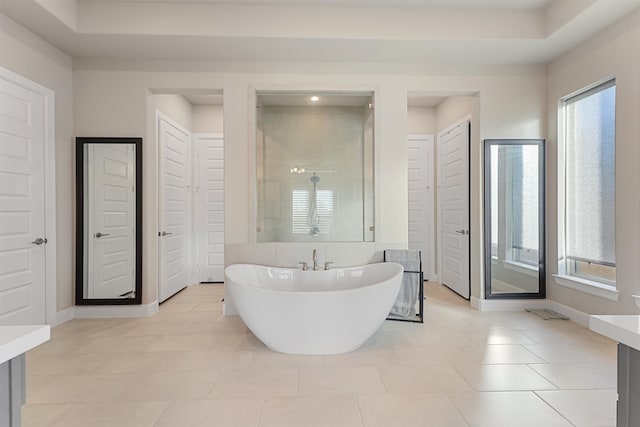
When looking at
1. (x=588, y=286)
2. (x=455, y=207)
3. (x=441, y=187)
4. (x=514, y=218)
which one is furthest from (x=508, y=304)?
(x=441, y=187)

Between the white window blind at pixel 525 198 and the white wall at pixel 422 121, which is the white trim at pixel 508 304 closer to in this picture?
the white window blind at pixel 525 198

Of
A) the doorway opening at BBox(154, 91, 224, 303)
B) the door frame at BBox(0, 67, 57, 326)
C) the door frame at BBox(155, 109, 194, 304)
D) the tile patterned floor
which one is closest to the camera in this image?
the tile patterned floor

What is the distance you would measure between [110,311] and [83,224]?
94cm

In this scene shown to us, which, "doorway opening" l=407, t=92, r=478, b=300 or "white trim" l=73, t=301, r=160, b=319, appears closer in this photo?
"white trim" l=73, t=301, r=160, b=319

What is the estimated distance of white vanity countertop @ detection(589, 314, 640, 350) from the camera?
0.86 m

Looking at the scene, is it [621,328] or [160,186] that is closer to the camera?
[621,328]

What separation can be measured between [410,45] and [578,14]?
1.34 metres

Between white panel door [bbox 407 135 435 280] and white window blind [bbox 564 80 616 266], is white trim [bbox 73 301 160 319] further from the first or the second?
white window blind [bbox 564 80 616 266]

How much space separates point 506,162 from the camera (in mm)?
3896

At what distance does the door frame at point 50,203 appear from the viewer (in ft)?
10.8

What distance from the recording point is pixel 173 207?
462 cm

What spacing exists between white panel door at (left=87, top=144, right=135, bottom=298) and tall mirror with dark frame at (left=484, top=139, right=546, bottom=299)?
3.78m

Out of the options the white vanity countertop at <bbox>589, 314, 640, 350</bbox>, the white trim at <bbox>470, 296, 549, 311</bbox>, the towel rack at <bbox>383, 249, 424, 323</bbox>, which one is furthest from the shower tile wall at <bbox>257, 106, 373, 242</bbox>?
the white vanity countertop at <bbox>589, 314, 640, 350</bbox>

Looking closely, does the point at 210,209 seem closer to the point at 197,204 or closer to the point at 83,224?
the point at 197,204
